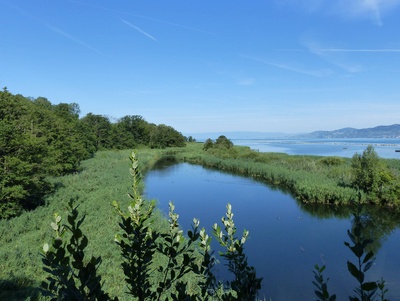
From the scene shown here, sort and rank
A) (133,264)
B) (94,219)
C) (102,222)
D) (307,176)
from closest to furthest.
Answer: (133,264), (102,222), (94,219), (307,176)

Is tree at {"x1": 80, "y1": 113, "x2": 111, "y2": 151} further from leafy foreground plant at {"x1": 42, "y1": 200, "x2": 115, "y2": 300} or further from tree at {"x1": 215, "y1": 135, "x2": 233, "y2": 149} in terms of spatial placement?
leafy foreground plant at {"x1": 42, "y1": 200, "x2": 115, "y2": 300}

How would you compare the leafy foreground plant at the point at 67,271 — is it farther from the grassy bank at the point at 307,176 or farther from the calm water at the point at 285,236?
the calm water at the point at 285,236

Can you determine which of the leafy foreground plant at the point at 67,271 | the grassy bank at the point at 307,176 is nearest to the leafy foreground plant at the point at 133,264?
the leafy foreground plant at the point at 67,271

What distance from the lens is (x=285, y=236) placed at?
1764cm

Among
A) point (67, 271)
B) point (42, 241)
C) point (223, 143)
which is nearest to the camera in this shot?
point (67, 271)

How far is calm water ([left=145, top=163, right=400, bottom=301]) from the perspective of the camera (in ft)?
39.7

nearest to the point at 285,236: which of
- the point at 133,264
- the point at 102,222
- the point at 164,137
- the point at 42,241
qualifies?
the point at 102,222

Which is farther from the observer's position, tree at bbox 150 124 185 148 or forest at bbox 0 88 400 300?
tree at bbox 150 124 185 148

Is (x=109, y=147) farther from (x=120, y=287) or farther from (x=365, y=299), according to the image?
(x=365, y=299)

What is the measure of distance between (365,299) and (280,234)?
56.5 ft

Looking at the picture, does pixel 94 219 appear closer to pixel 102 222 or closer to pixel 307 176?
pixel 102 222

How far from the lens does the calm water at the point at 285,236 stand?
12094 mm

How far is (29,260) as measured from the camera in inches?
374

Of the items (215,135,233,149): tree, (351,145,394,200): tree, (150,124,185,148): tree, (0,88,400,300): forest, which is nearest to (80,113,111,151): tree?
(150,124,185,148): tree
